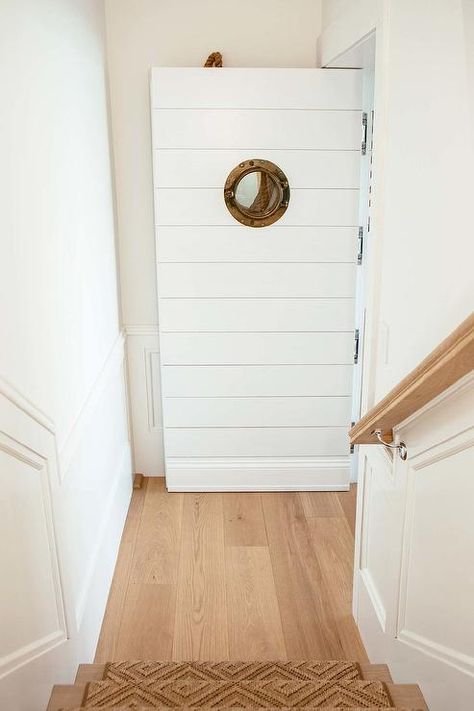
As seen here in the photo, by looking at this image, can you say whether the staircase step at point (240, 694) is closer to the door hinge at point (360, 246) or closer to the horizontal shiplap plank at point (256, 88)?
the door hinge at point (360, 246)

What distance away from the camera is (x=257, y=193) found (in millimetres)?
3607

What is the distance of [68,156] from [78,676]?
1874 millimetres

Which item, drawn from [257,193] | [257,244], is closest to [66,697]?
[257,244]

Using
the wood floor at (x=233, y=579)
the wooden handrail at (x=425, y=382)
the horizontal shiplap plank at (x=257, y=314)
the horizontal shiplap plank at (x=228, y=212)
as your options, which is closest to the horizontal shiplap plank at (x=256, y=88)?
the horizontal shiplap plank at (x=228, y=212)

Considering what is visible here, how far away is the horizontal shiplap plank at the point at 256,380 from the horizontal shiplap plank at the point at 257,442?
0.76ft

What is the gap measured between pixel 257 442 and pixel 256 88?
77.3 inches

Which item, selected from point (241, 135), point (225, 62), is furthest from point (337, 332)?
point (225, 62)

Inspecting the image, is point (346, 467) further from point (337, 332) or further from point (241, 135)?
point (241, 135)

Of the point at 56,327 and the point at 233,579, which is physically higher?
the point at 56,327

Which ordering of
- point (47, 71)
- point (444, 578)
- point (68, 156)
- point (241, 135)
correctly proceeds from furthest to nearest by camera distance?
point (241, 135) < point (68, 156) < point (47, 71) < point (444, 578)

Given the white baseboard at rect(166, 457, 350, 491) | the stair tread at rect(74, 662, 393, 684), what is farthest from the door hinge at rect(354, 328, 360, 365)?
the stair tread at rect(74, 662, 393, 684)

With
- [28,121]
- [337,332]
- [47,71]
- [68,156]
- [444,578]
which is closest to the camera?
[444,578]

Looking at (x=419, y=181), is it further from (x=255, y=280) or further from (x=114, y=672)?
(x=114, y=672)

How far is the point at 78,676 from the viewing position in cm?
231
